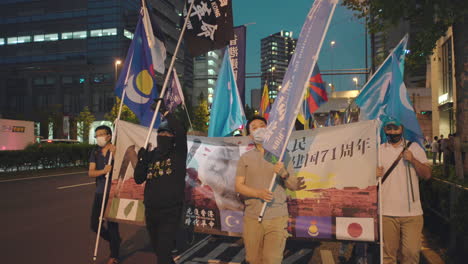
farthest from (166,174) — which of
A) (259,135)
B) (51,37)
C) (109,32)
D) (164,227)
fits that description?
(51,37)

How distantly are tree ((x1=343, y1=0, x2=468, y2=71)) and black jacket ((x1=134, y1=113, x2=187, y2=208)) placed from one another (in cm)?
546

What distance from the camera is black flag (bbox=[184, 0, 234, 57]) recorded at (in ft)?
20.2

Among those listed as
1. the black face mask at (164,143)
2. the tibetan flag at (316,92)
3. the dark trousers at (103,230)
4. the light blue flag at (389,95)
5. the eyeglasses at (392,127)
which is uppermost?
the tibetan flag at (316,92)

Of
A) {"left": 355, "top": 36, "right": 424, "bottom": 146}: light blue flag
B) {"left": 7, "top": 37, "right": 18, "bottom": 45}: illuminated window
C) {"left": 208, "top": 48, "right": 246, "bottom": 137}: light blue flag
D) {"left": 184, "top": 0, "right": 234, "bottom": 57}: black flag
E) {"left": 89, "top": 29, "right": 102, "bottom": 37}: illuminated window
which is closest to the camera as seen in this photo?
{"left": 355, "top": 36, "right": 424, "bottom": 146}: light blue flag

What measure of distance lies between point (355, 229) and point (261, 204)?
4.70 ft

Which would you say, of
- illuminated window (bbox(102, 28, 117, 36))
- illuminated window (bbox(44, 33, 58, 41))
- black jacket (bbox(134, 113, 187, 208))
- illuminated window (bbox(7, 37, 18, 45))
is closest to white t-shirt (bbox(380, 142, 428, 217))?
black jacket (bbox(134, 113, 187, 208))

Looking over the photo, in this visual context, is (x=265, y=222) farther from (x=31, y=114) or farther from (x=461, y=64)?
(x=31, y=114)

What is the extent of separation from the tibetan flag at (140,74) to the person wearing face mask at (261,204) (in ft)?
8.78

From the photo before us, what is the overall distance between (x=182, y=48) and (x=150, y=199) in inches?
3402

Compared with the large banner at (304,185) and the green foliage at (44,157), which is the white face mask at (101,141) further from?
the green foliage at (44,157)

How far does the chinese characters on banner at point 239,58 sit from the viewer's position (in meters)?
10.0

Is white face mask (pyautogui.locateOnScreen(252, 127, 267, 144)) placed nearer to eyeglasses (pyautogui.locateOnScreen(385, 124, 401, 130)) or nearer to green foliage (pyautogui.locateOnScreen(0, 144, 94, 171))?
eyeglasses (pyautogui.locateOnScreen(385, 124, 401, 130))

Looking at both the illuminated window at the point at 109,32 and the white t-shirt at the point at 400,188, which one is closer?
the white t-shirt at the point at 400,188

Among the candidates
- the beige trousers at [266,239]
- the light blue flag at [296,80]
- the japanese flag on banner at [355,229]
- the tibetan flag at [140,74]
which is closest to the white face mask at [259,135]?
the light blue flag at [296,80]
